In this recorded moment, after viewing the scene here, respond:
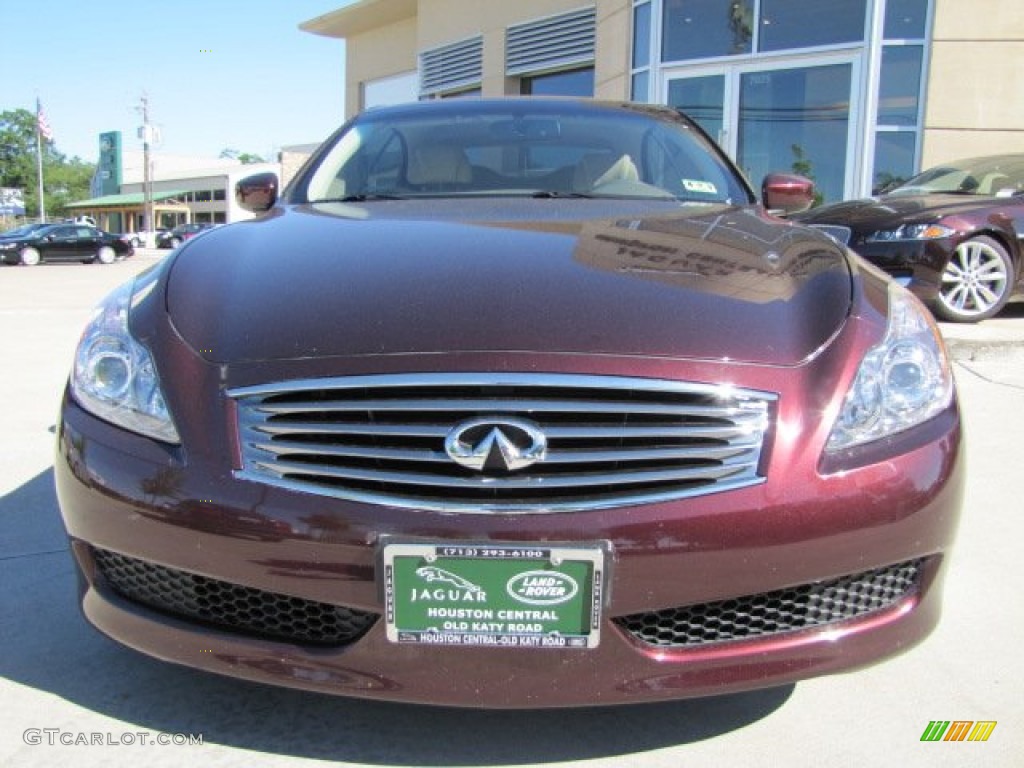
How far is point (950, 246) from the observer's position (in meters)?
6.70

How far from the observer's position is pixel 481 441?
1.58 meters

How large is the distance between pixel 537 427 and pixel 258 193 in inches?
76.9

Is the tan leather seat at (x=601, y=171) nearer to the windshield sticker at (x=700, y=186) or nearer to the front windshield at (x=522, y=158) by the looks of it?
the front windshield at (x=522, y=158)

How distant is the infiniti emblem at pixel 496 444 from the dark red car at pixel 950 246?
5.71 metres

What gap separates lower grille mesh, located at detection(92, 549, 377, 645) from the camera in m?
1.67

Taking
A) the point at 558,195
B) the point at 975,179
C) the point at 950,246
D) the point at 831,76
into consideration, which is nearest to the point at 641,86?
the point at 831,76

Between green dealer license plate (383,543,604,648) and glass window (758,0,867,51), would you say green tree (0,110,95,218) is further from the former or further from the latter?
green dealer license plate (383,543,604,648)

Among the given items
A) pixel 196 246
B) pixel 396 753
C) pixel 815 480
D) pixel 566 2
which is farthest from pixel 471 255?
pixel 566 2

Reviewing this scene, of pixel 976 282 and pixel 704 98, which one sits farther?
pixel 704 98

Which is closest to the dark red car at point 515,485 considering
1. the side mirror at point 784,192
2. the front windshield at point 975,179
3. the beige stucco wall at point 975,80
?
the side mirror at point 784,192

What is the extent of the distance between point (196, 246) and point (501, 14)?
17135mm

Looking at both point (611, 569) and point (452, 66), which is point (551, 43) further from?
point (611, 569)

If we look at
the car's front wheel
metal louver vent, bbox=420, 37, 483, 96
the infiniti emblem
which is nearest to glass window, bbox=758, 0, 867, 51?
the car's front wheel

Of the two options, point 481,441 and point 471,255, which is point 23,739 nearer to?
point 481,441
